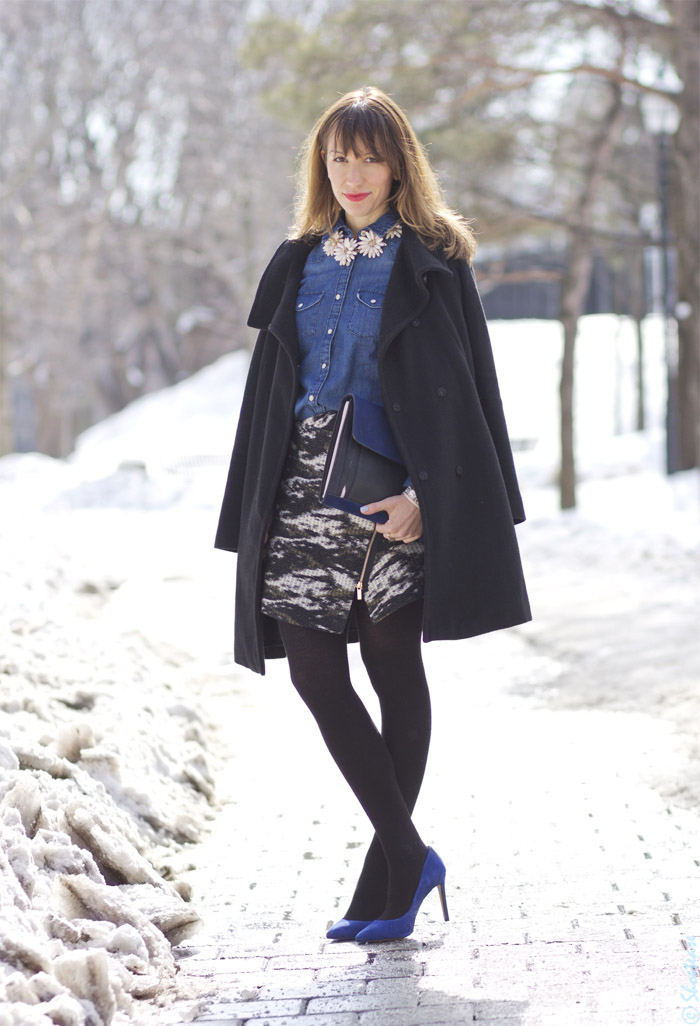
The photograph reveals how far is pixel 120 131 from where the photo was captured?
1137 inches

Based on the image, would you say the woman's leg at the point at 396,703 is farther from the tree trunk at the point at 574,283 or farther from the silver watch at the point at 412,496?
the tree trunk at the point at 574,283

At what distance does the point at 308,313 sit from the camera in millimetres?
2842

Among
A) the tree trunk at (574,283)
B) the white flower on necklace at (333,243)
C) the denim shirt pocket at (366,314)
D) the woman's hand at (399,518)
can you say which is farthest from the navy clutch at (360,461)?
the tree trunk at (574,283)

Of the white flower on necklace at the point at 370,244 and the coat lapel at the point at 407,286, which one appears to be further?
the white flower on necklace at the point at 370,244

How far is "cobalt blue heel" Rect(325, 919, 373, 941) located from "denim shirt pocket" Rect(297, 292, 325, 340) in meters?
1.26

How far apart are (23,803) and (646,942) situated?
53.6 inches

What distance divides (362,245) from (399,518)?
611mm

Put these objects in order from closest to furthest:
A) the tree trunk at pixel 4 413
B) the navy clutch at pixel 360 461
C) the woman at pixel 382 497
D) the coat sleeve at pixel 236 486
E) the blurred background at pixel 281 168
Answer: the navy clutch at pixel 360 461, the woman at pixel 382 497, the coat sleeve at pixel 236 486, the blurred background at pixel 281 168, the tree trunk at pixel 4 413

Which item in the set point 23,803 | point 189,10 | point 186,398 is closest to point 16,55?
point 189,10

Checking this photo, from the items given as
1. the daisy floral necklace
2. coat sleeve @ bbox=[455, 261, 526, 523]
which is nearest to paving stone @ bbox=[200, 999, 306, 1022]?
coat sleeve @ bbox=[455, 261, 526, 523]

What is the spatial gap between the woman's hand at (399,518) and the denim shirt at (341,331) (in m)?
0.22

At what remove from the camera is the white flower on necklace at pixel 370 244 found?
287 centimetres

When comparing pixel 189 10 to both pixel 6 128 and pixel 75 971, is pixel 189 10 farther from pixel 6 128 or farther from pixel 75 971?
pixel 75 971

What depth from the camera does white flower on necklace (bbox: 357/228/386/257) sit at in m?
2.87
